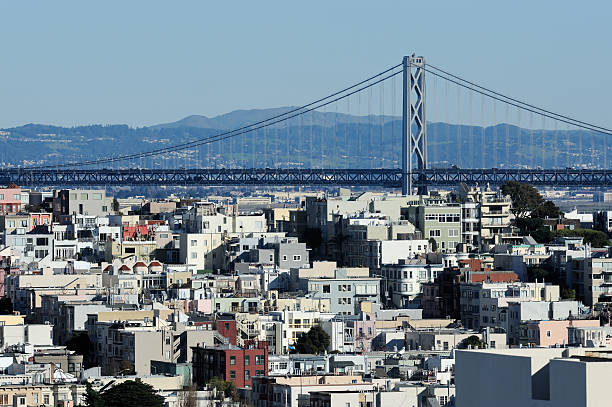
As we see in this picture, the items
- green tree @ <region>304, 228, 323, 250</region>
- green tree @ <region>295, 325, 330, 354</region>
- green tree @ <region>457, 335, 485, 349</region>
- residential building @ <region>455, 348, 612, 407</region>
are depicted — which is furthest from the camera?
green tree @ <region>304, 228, 323, 250</region>

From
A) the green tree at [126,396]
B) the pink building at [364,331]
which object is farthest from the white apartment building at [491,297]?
the green tree at [126,396]

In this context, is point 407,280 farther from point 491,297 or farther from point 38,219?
point 38,219

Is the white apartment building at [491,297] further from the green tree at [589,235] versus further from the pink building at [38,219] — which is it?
the pink building at [38,219]

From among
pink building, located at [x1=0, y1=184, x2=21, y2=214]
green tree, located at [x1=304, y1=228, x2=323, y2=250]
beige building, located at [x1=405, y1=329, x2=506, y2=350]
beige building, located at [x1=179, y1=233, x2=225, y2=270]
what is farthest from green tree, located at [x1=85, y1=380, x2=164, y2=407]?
pink building, located at [x1=0, y1=184, x2=21, y2=214]

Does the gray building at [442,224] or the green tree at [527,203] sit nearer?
the gray building at [442,224]

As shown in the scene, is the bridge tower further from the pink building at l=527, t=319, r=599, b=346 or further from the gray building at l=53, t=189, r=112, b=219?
the pink building at l=527, t=319, r=599, b=346

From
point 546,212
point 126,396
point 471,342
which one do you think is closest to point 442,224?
point 546,212

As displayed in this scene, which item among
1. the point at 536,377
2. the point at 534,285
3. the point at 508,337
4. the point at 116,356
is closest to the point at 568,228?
the point at 534,285
